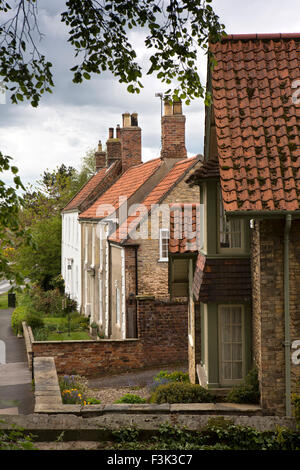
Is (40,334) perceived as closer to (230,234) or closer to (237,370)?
(237,370)

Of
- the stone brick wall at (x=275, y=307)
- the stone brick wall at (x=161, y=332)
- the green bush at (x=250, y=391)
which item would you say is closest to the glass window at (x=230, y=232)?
the stone brick wall at (x=275, y=307)

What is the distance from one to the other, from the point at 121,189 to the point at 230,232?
63.0 ft

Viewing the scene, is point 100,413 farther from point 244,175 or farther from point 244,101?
point 244,101

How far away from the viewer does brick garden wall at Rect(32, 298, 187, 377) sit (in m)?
21.9

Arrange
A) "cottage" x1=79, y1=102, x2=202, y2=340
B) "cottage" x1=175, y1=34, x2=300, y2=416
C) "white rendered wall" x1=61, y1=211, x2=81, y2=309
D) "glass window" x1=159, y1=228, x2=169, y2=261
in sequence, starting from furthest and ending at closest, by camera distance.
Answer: "white rendered wall" x1=61, y1=211, x2=81, y2=309 → "glass window" x1=159, y1=228, x2=169, y2=261 → "cottage" x1=79, y1=102, x2=202, y2=340 → "cottage" x1=175, y1=34, x2=300, y2=416

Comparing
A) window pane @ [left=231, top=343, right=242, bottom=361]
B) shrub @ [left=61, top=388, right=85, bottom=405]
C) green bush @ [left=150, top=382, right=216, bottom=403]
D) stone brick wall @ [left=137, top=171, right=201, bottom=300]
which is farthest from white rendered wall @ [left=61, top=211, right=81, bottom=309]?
window pane @ [left=231, top=343, right=242, bottom=361]

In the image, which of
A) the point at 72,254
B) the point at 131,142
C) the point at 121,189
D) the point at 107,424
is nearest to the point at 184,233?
the point at 107,424

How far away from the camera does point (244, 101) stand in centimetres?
1127

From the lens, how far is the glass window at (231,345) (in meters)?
11.8

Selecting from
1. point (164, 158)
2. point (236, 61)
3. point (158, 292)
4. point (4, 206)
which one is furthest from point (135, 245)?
point (4, 206)

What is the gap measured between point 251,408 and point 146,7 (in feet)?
23.1

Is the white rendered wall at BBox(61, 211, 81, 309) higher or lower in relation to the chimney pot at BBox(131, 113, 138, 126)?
lower

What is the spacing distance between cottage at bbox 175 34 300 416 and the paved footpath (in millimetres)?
4498

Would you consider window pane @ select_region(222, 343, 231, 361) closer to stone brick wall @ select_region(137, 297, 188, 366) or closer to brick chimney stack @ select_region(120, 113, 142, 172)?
stone brick wall @ select_region(137, 297, 188, 366)
